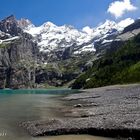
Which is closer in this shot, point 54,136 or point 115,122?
point 54,136

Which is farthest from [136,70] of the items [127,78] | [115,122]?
[115,122]

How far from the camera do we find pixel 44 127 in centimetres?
4728

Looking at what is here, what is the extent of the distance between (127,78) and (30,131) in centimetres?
15883

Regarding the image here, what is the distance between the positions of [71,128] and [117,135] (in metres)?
7.83

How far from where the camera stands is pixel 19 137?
4100cm

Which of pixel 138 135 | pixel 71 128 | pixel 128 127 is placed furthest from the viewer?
pixel 71 128

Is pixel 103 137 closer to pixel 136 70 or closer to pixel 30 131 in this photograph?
pixel 30 131

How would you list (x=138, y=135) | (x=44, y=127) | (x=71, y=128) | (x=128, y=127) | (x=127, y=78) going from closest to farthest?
(x=138, y=135), (x=128, y=127), (x=71, y=128), (x=44, y=127), (x=127, y=78)

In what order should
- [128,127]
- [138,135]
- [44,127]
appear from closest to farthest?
1. [138,135]
2. [128,127]
3. [44,127]

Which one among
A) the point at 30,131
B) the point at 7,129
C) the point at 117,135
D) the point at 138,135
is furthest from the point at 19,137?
the point at 138,135

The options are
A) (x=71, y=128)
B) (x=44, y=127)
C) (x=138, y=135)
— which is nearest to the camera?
(x=138, y=135)

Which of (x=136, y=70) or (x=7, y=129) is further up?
(x=136, y=70)

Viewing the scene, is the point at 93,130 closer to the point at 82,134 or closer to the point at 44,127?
the point at 82,134

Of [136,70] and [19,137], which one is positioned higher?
[136,70]
